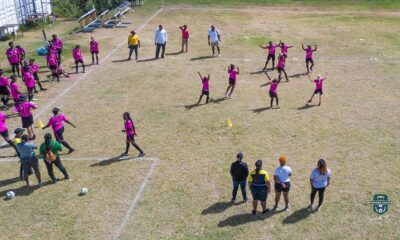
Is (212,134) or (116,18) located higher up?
(116,18)

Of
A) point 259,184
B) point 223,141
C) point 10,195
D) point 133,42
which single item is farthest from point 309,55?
point 10,195

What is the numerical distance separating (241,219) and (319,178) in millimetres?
2265

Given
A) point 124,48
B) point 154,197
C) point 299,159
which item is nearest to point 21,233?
point 154,197

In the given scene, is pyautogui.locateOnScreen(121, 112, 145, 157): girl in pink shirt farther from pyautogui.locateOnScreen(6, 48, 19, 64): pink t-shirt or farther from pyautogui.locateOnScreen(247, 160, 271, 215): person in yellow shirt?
pyautogui.locateOnScreen(6, 48, 19, 64): pink t-shirt

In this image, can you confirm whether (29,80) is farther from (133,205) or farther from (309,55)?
(309,55)

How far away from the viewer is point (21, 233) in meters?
10.7

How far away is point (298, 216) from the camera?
1105cm

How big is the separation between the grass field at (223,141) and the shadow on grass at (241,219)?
0.03 metres

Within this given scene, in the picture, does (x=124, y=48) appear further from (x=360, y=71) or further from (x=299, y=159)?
(x=299, y=159)

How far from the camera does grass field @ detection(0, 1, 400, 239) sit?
10906mm

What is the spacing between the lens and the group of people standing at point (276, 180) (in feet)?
34.7

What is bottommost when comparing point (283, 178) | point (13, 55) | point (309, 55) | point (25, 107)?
point (283, 178)

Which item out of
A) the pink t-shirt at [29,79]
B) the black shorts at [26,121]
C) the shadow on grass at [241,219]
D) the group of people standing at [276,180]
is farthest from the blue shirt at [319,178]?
the pink t-shirt at [29,79]

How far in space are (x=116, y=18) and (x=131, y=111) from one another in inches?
711
